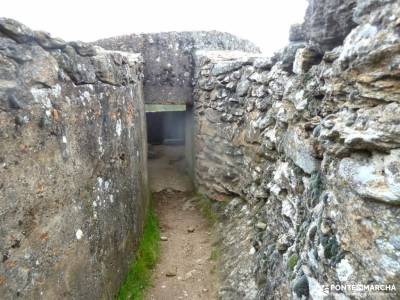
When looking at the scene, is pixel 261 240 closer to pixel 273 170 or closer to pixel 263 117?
pixel 273 170

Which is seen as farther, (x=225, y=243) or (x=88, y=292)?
(x=225, y=243)

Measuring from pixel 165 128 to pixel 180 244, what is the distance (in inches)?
311

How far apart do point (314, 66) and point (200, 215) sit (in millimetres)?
5066

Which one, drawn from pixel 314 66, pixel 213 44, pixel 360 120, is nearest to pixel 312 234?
pixel 360 120

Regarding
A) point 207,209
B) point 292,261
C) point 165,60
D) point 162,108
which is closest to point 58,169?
point 292,261

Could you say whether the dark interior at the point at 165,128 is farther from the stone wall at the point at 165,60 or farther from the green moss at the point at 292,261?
the green moss at the point at 292,261

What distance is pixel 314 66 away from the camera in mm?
3803

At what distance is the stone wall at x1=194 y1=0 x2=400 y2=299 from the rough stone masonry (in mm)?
13

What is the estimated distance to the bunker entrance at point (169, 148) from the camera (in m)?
9.73

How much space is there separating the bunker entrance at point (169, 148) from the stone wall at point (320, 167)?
3.17 meters

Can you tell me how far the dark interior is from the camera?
1385cm

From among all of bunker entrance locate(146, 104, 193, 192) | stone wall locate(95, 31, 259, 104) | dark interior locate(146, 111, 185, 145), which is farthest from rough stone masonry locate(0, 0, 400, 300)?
dark interior locate(146, 111, 185, 145)

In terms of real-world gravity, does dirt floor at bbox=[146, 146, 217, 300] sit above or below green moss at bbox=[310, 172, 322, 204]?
below

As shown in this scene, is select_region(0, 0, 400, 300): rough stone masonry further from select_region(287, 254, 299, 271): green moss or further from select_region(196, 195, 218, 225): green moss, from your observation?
select_region(196, 195, 218, 225): green moss
